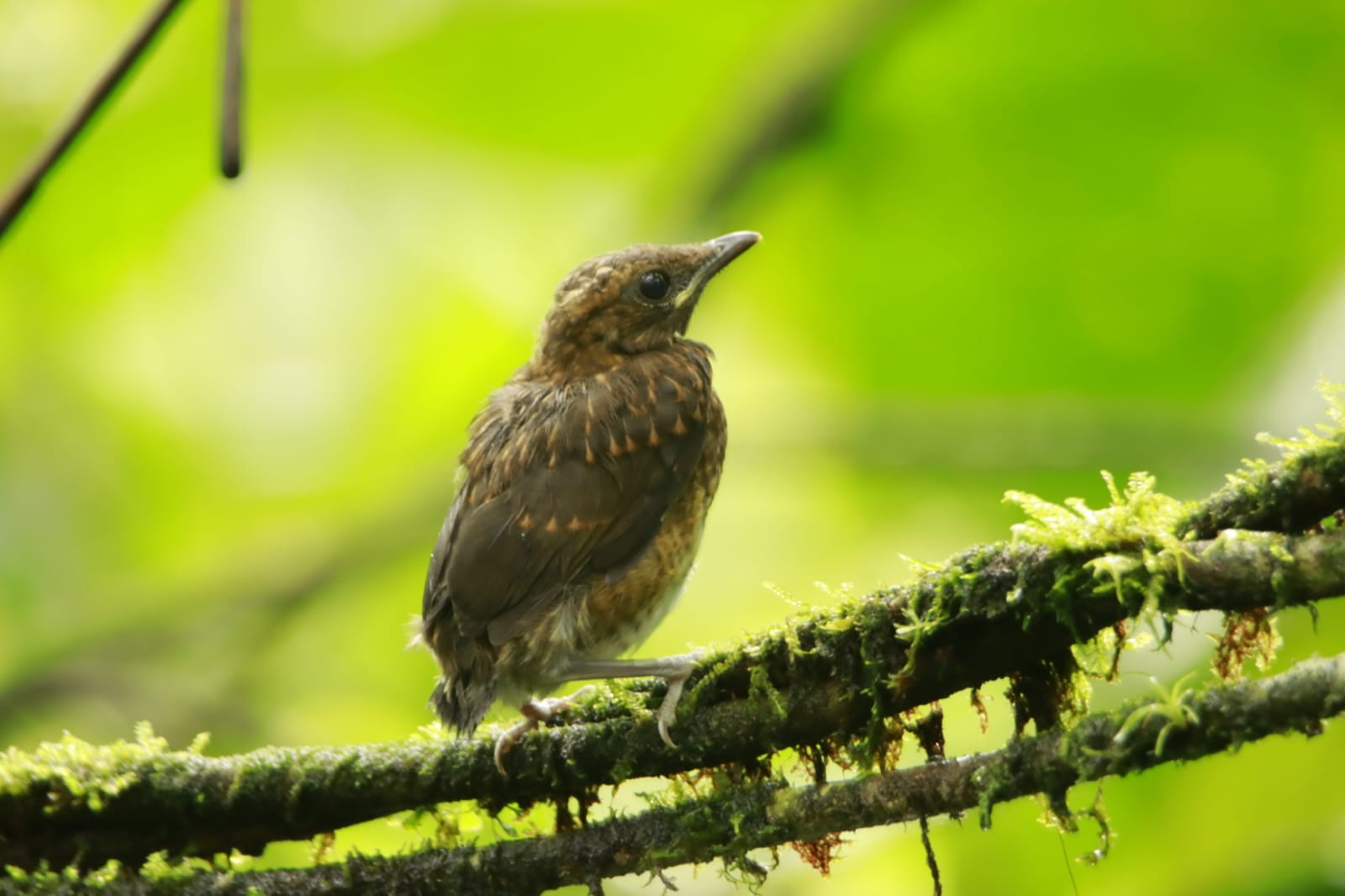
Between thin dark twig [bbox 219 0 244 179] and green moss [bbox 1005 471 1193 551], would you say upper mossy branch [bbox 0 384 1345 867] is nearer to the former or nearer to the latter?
green moss [bbox 1005 471 1193 551]

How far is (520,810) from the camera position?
284cm

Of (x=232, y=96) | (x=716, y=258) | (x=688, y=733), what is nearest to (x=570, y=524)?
(x=688, y=733)

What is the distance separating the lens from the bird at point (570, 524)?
326 centimetres

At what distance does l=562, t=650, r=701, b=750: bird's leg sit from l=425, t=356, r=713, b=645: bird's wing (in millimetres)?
182

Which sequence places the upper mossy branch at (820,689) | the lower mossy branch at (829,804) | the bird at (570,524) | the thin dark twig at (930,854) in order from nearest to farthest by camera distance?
the lower mossy branch at (829,804) < the upper mossy branch at (820,689) < the thin dark twig at (930,854) < the bird at (570,524)

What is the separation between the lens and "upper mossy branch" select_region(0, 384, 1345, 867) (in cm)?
204

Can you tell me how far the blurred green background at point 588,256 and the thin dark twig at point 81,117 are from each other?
2.63 m

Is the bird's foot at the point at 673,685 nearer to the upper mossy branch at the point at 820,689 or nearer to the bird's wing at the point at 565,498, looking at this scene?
the upper mossy branch at the point at 820,689

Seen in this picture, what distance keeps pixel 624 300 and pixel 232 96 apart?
2099 millimetres

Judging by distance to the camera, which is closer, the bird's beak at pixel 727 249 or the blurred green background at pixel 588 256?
the bird's beak at pixel 727 249

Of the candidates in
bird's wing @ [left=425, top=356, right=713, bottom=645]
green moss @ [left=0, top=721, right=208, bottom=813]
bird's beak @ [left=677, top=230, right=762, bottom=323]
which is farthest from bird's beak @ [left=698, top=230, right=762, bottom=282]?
green moss @ [left=0, top=721, right=208, bottom=813]

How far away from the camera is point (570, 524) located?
342 cm

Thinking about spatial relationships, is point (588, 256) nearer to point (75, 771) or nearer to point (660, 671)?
point (660, 671)

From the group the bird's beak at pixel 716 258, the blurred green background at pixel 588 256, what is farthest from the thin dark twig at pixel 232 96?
the blurred green background at pixel 588 256
